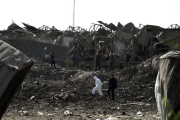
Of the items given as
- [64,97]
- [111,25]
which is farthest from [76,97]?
[111,25]

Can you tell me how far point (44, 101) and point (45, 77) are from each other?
6355 mm

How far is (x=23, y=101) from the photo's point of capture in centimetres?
1131

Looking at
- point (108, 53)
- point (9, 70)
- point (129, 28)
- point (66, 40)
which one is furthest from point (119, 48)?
point (9, 70)

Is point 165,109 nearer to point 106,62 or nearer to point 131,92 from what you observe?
point 131,92

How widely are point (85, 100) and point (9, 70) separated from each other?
667cm

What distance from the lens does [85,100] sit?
453 inches

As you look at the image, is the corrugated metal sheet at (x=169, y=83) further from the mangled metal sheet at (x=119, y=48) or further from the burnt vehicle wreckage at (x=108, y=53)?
the mangled metal sheet at (x=119, y=48)

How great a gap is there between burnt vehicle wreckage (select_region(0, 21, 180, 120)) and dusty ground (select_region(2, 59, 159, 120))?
19 centimetres

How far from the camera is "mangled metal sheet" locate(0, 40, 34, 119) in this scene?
16.7 ft

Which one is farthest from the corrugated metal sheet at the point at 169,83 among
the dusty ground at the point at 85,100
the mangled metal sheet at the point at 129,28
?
the mangled metal sheet at the point at 129,28

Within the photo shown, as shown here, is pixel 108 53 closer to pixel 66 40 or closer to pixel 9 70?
pixel 66 40

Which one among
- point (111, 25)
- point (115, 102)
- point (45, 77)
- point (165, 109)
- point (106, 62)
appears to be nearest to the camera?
point (165, 109)

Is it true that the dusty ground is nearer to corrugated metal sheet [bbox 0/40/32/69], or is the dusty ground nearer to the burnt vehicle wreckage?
the burnt vehicle wreckage

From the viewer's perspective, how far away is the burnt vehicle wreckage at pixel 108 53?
15.2 ft
